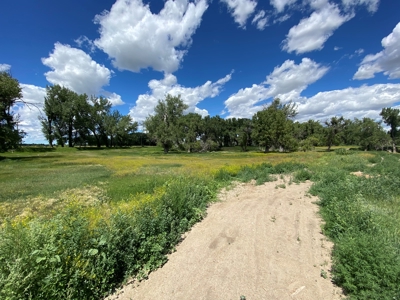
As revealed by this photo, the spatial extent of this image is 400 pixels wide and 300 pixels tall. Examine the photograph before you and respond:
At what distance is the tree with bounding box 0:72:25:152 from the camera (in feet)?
96.6

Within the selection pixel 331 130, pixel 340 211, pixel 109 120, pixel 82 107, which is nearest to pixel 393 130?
pixel 331 130

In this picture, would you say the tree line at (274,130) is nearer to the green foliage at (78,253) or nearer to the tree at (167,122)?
the tree at (167,122)

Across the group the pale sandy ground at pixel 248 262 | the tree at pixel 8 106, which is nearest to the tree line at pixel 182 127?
the tree at pixel 8 106

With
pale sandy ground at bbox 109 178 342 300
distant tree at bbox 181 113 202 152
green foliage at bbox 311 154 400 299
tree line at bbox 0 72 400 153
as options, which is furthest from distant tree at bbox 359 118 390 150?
pale sandy ground at bbox 109 178 342 300

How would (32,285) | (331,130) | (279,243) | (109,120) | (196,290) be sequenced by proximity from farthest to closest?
(109,120), (331,130), (279,243), (196,290), (32,285)

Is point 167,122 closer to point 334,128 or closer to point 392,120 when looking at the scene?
point 334,128

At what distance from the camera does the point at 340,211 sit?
21.9ft

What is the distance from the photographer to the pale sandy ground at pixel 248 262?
13.3 feet

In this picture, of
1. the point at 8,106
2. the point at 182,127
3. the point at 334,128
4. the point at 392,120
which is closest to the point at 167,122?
the point at 182,127

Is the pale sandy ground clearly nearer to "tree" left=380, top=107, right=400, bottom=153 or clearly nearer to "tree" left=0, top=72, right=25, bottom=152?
"tree" left=0, top=72, right=25, bottom=152

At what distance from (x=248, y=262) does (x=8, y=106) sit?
45.0 metres

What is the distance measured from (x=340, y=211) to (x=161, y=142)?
47.8 m

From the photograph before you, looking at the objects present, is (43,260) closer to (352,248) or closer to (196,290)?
(196,290)

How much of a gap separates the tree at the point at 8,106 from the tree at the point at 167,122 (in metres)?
27.9
